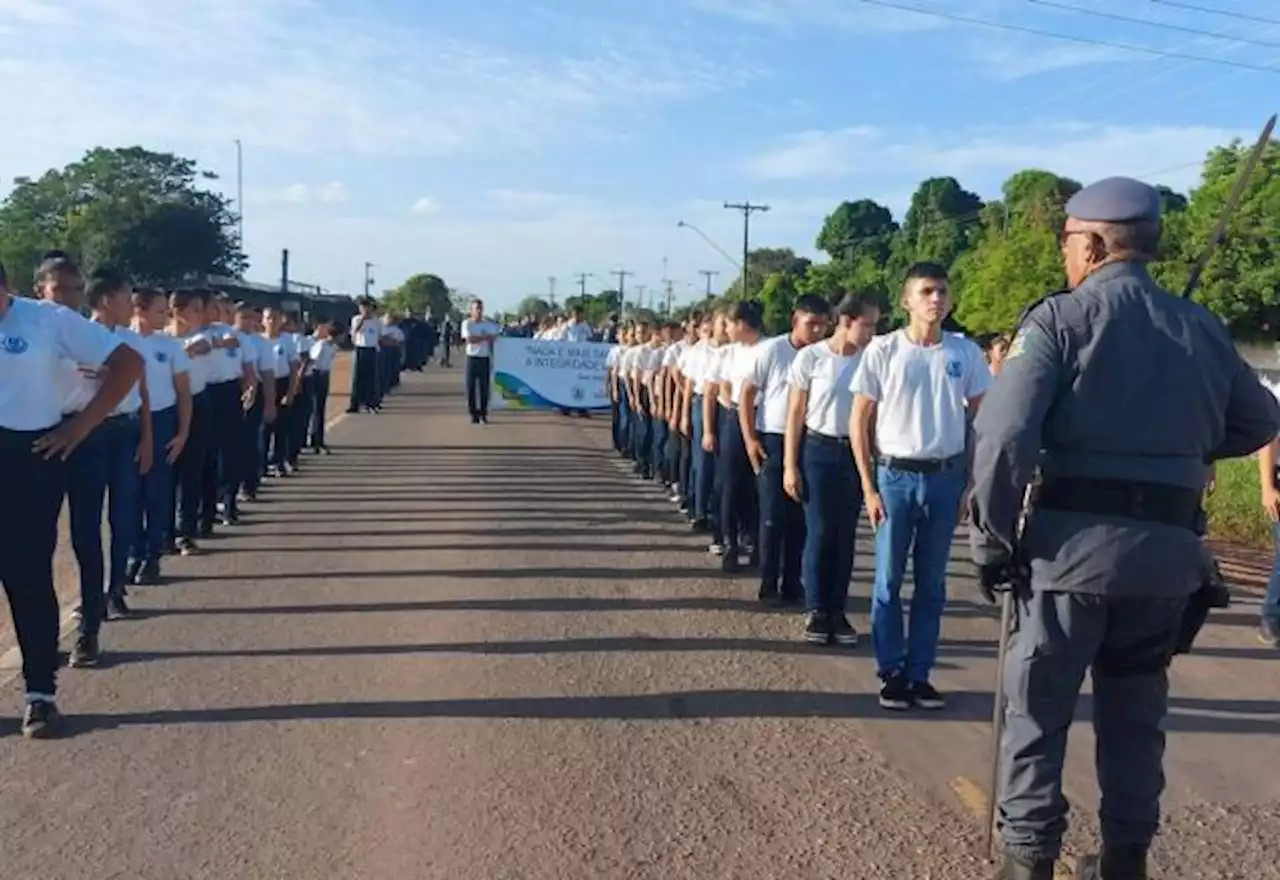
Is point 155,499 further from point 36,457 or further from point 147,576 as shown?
point 36,457

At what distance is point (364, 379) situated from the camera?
23625 mm

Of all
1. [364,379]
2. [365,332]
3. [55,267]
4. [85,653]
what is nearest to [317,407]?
[365,332]

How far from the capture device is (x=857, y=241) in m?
105

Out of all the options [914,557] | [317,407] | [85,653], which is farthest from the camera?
[317,407]

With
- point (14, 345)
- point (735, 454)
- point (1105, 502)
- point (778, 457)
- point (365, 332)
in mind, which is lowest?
point (735, 454)

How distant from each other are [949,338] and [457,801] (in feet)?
10.2

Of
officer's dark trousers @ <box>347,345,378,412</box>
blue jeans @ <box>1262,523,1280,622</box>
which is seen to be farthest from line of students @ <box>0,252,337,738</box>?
officer's dark trousers @ <box>347,345,378,412</box>

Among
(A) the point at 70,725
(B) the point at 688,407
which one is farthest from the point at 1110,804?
(B) the point at 688,407

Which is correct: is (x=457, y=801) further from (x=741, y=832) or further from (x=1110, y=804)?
(x=1110, y=804)

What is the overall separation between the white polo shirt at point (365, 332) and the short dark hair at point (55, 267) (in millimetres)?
15457

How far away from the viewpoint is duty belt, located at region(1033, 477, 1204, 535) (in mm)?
3793

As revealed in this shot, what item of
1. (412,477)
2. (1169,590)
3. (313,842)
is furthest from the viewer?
(412,477)

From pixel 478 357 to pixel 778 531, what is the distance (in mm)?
13425

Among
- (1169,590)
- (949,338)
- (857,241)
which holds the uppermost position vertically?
(857,241)
